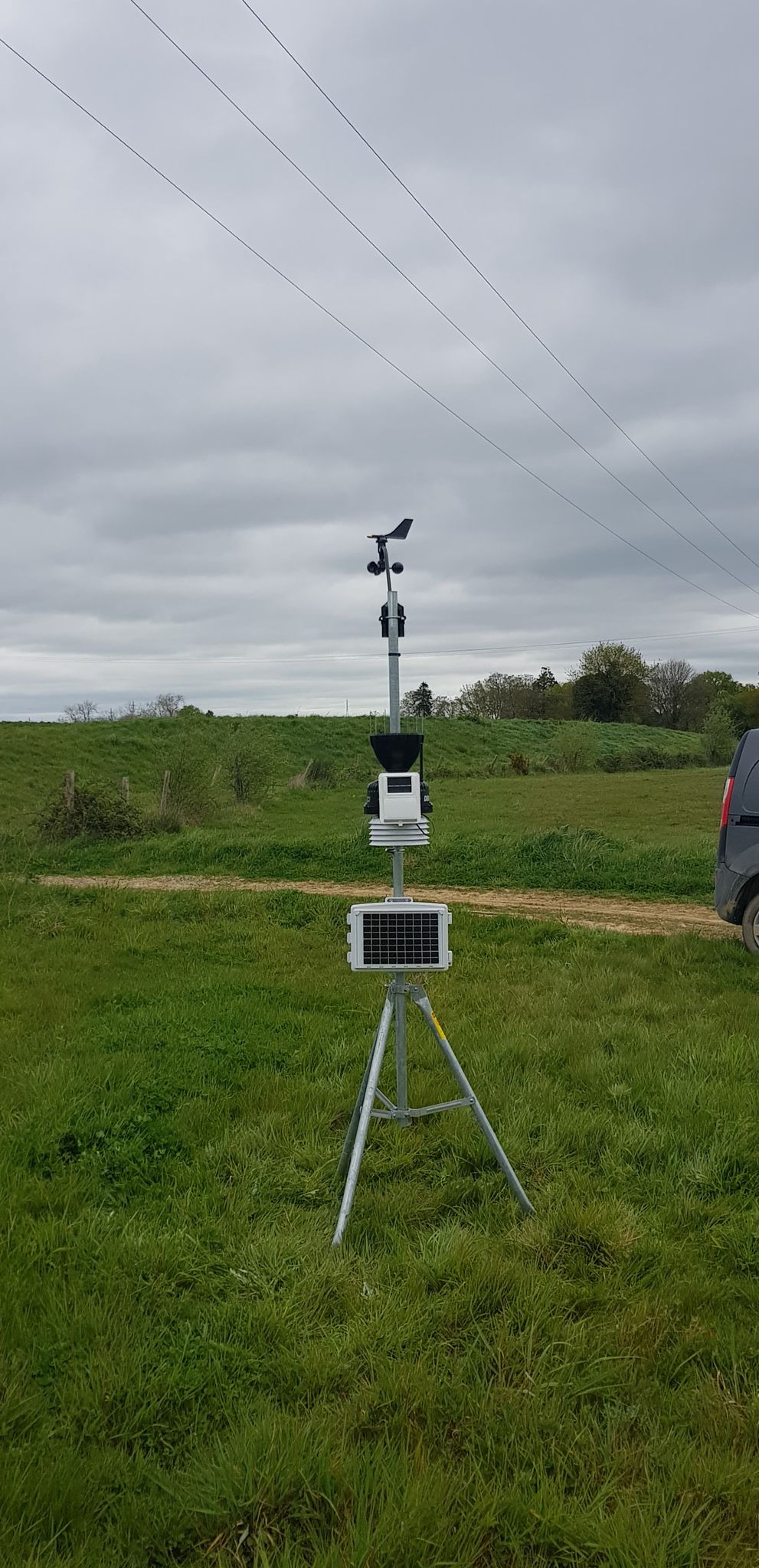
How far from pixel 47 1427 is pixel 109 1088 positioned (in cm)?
249

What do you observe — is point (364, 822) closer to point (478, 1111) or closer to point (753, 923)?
point (753, 923)

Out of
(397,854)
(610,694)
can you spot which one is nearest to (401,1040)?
(397,854)

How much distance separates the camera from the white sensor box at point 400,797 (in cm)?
362

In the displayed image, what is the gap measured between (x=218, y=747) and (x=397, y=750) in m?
23.8

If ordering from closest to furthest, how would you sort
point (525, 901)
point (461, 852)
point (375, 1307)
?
point (375, 1307) < point (525, 901) < point (461, 852)

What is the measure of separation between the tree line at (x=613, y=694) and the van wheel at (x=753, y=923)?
198 feet

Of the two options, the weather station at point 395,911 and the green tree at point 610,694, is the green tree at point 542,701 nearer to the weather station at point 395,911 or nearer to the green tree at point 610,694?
the green tree at point 610,694

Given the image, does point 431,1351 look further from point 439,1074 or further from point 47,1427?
point 439,1074

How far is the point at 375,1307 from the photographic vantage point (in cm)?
322

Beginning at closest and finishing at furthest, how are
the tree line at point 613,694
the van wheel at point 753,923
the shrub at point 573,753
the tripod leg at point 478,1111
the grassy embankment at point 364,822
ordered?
1. the tripod leg at point 478,1111
2. the van wheel at point 753,923
3. the grassy embankment at point 364,822
4. the shrub at point 573,753
5. the tree line at point 613,694

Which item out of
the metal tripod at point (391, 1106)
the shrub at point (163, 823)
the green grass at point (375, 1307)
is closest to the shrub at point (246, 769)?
the shrub at point (163, 823)

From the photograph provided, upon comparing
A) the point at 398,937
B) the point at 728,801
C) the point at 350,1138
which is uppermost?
the point at 728,801

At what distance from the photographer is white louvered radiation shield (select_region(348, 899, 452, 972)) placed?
372 cm

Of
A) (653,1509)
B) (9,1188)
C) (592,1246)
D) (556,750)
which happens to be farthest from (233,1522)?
(556,750)
